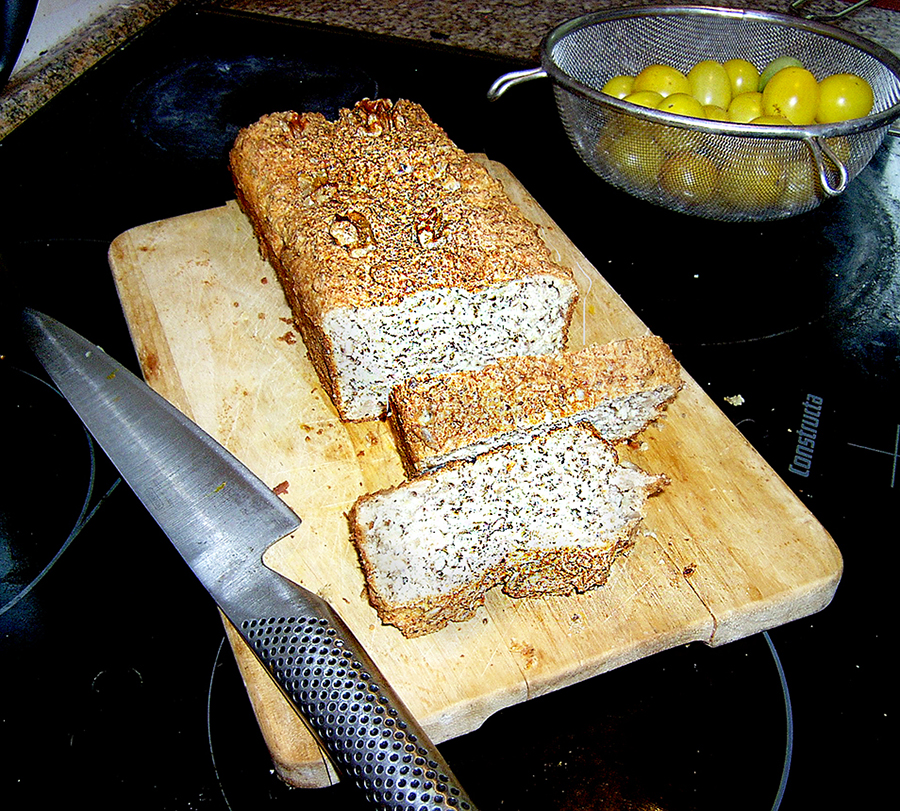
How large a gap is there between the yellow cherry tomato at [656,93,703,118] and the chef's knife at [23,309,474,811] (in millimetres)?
2204

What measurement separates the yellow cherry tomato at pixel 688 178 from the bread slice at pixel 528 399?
3.89 ft

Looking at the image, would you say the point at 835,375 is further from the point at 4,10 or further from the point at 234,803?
the point at 4,10

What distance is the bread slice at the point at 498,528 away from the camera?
1.95m

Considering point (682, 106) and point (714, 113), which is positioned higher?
point (682, 106)

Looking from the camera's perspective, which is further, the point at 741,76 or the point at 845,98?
the point at 741,76

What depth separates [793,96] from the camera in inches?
122

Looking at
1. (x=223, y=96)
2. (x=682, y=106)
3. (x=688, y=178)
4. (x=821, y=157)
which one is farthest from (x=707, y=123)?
(x=223, y=96)

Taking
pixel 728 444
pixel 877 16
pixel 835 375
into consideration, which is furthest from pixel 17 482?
pixel 877 16

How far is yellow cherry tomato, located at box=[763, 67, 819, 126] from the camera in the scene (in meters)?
3.11

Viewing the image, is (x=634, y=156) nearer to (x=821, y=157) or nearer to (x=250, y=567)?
(x=821, y=157)

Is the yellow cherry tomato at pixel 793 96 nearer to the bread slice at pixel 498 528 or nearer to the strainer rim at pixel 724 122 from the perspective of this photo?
the strainer rim at pixel 724 122

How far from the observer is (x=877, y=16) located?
4.62 m

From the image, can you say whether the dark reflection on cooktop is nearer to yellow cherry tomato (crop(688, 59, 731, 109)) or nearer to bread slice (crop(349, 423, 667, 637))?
yellow cherry tomato (crop(688, 59, 731, 109))

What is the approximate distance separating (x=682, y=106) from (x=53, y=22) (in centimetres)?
328
